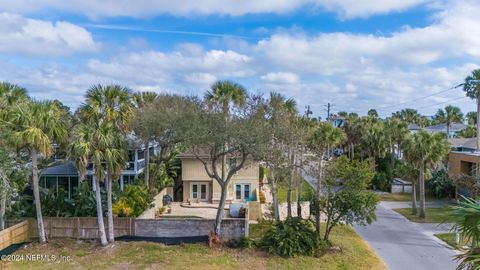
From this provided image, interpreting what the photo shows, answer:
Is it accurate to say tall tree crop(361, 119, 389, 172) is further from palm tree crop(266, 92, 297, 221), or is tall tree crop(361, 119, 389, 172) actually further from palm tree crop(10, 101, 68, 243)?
palm tree crop(10, 101, 68, 243)

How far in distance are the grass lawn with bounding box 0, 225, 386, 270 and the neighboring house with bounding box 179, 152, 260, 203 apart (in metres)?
13.2

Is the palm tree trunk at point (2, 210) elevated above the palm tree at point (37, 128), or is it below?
below

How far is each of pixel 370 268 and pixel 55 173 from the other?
23225mm

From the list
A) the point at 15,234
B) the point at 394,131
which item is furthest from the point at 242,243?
the point at 394,131

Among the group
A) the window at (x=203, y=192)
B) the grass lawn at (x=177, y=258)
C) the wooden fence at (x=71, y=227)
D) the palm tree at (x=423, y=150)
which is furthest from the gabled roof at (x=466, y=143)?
the wooden fence at (x=71, y=227)

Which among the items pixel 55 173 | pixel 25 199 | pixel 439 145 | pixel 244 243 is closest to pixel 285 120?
pixel 244 243

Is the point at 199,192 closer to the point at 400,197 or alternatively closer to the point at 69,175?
the point at 69,175

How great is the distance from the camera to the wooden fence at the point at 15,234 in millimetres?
→ 20797

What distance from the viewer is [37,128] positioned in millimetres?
20625

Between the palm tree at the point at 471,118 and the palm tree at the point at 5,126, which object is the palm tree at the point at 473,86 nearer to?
the palm tree at the point at 5,126

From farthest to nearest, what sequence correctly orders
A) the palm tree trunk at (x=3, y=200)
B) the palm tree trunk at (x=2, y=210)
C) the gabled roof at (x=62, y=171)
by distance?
1. the gabled roof at (x=62, y=171)
2. the palm tree trunk at (x=2, y=210)
3. the palm tree trunk at (x=3, y=200)

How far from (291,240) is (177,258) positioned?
5.54 metres

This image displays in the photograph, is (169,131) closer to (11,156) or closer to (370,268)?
(11,156)

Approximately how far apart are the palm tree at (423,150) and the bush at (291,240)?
1238cm
